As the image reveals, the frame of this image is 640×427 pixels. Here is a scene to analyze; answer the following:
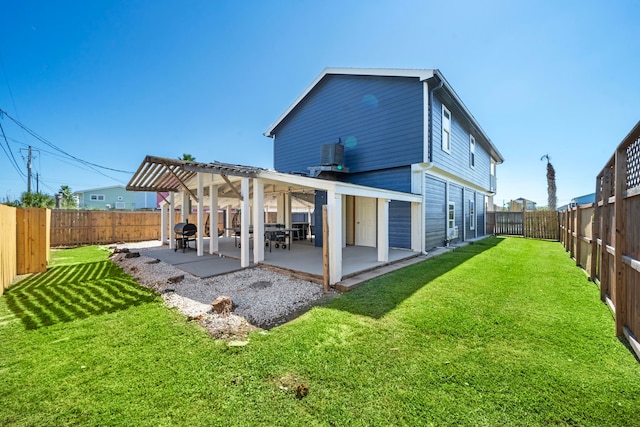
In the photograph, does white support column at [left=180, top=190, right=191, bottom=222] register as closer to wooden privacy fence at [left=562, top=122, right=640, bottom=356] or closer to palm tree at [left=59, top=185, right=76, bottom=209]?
wooden privacy fence at [left=562, top=122, right=640, bottom=356]

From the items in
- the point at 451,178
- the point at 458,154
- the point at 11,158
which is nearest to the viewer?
the point at 451,178

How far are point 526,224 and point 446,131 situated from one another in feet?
32.3

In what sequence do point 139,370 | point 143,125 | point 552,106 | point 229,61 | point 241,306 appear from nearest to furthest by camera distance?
1. point 139,370
2. point 241,306
3. point 229,61
4. point 552,106
5. point 143,125

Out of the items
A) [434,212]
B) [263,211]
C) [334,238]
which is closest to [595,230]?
[434,212]

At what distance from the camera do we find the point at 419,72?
844 cm

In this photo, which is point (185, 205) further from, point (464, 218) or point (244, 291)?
point (464, 218)

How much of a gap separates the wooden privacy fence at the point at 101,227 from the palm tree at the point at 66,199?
14079mm

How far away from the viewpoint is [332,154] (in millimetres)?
9984

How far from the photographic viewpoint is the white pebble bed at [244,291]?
4270 mm

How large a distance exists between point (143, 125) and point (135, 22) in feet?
48.4

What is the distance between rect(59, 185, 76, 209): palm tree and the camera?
2469 centimetres

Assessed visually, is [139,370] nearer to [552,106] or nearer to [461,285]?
[461,285]

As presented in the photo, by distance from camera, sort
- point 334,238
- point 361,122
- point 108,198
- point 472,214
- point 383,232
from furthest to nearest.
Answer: point 108,198 < point 472,214 < point 361,122 < point 383,232 < point 334,238

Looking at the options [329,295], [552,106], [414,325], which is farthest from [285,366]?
[552,106]
